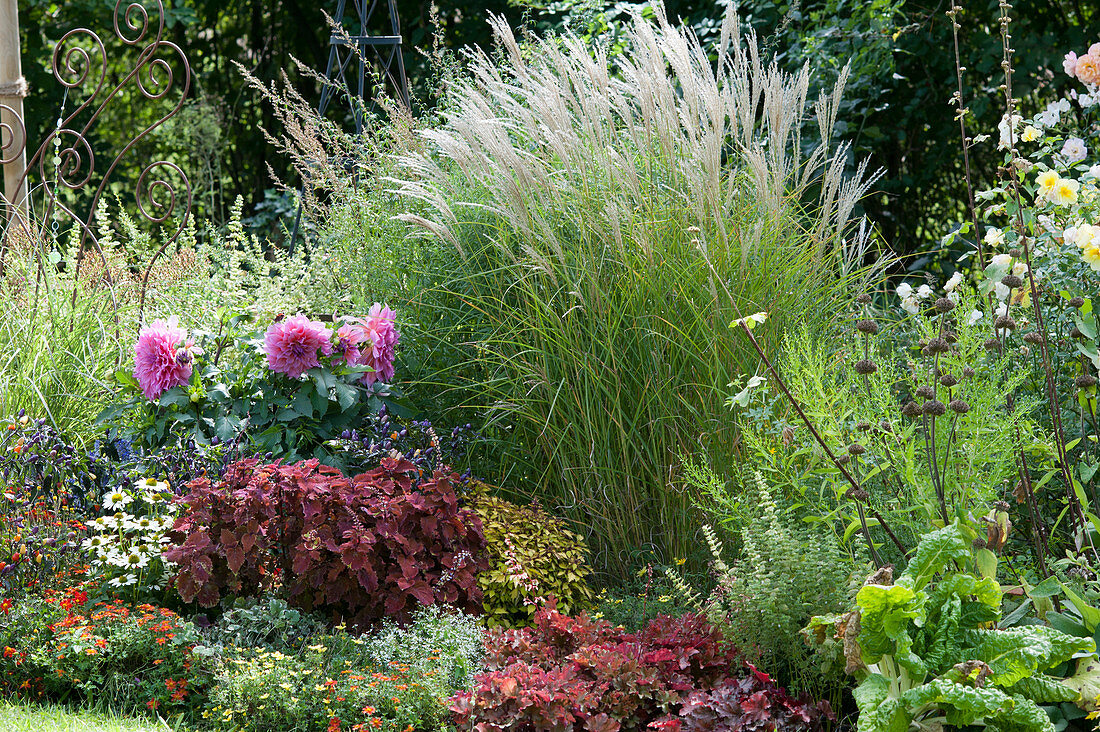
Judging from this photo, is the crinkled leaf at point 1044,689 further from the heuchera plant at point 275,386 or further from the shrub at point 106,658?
the heuchera plant at point 275,386

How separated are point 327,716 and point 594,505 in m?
1.13

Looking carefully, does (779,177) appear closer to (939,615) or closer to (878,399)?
(878,399)

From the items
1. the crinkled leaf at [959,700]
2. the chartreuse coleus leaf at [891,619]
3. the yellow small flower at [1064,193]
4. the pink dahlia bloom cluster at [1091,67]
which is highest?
the pink dahlia bloom cluster at [1091,67]

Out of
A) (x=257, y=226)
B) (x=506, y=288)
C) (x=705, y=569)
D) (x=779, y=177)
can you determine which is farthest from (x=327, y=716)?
(x=257, y=226)

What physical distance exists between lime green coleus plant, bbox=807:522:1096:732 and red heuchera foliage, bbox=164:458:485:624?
3.63 feet

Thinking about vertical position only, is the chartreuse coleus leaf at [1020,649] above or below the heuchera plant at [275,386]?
below

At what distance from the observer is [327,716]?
89.9 inches

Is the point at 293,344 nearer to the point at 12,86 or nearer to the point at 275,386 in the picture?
the point at 275,386

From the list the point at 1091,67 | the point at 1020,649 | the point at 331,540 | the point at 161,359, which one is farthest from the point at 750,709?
the point at 1091,67

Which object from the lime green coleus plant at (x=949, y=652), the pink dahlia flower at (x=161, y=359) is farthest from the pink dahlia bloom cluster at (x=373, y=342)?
the lime green coleus plant at (x=949, y=652)

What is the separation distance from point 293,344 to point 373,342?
26cm

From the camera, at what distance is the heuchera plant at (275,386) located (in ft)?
10.8

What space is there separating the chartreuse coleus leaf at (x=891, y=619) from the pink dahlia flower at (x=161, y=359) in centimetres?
234

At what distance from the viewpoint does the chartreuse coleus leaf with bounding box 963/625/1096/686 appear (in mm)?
1937
